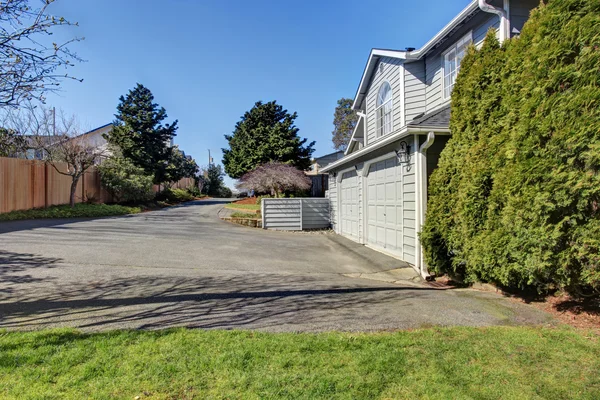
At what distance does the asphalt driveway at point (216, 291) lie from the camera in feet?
12.9

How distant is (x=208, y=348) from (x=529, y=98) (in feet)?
15.8

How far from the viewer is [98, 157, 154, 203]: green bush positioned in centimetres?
2116

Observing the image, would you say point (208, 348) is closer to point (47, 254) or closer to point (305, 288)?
point (305, 288)

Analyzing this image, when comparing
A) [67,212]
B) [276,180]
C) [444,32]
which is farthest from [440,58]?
[67,212]

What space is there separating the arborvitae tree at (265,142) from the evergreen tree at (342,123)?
18.7m

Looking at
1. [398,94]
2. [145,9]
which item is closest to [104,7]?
[145,9]

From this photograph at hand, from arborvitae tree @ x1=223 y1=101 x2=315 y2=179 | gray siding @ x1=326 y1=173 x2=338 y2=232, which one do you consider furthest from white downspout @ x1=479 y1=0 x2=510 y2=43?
arborvitae tree @ x1=223 y1=101 x2=315 y2=179

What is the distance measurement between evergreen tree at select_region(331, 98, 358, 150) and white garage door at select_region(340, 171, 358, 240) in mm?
30554

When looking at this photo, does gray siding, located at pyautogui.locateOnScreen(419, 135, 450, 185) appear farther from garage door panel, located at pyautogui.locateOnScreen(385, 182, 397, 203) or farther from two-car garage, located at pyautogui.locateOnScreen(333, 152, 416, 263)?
garage door panel, located at pyautogui.locateOnScreen(385, 182, 397, 203)

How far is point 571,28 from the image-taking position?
3836mm

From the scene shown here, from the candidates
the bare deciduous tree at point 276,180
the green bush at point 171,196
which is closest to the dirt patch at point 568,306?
the bare deciduous tree at point 276,180

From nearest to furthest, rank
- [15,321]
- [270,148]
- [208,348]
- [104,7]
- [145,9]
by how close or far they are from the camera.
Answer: [208,348], [15,321], [104,7], [145,9], [270,148]

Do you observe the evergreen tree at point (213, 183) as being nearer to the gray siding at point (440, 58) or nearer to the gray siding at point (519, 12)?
the gray siding at point (440, 58)

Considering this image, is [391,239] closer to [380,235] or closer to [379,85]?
[380,235]
